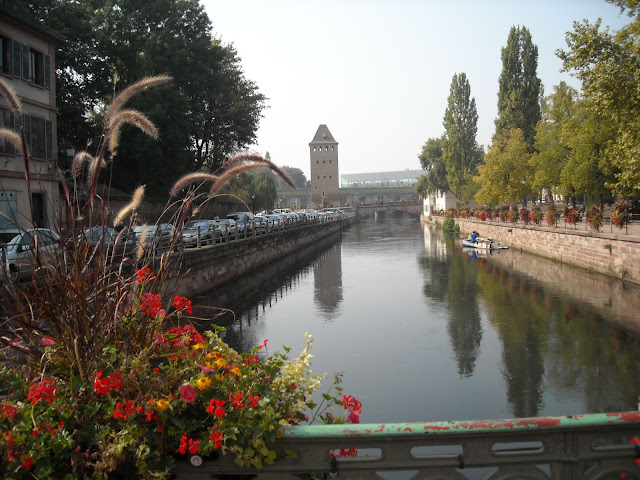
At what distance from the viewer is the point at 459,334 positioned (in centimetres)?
1650

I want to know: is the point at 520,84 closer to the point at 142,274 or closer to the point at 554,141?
the point at 554,141

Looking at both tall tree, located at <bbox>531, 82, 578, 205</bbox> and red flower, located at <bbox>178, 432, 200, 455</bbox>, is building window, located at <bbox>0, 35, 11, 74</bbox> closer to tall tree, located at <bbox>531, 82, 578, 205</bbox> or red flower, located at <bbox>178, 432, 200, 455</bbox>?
red flower, located at <bbox>178, 432, 200, 455</bbox>

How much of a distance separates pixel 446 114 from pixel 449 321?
49726 millimetres

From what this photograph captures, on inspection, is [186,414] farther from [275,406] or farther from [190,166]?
[190,166]

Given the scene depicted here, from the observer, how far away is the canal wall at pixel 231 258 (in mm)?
20906

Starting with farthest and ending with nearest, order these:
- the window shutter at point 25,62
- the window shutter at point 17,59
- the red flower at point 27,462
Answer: the window shutter at point 25,62 < the window shutter at point 17,59 < the red flower at point 27,462

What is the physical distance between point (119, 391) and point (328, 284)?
25.2 metres

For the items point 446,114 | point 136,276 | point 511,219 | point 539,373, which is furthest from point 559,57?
point 446,114

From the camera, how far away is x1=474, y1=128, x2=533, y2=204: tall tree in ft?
143

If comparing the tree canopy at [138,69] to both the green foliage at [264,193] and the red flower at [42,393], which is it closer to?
the red flower at [42,393]

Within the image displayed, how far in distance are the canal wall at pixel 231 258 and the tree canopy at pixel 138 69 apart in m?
7.21

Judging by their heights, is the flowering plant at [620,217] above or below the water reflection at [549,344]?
above

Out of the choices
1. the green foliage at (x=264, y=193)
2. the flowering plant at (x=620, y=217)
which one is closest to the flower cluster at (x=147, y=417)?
the flowering plant at (x=620, y=217)

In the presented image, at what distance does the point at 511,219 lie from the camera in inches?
1640
